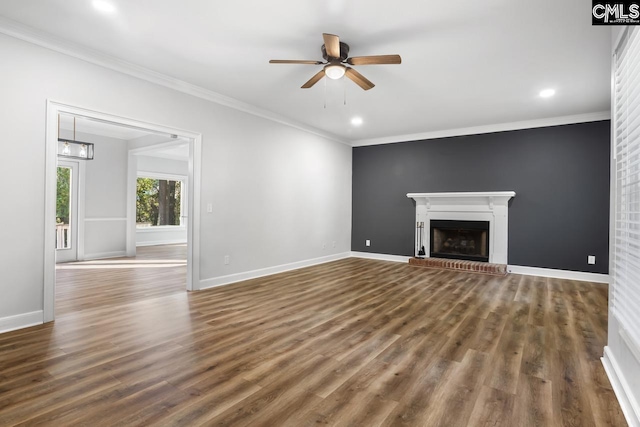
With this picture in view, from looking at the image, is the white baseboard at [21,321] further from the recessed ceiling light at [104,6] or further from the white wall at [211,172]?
the recessed ceiling light at [104,6]

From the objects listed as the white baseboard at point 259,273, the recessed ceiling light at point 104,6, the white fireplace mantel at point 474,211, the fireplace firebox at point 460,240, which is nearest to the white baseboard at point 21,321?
the white baseboard at point 259,273

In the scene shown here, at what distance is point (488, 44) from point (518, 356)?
2726 mm

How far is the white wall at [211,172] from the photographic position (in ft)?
9.62

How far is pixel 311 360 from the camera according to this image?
7.87 feet

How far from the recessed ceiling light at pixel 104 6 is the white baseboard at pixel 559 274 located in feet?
21.2

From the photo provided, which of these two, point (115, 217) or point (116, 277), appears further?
point (115, 217)

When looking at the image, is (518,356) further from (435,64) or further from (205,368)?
(435,64)

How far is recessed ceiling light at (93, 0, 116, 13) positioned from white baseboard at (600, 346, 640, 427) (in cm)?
421

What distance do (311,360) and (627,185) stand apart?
2.29 metres

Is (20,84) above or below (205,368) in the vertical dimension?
above

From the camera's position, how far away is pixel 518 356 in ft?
8.16

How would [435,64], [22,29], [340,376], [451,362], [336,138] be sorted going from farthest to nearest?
[336,138], [435,64], [22,29], [451,362], [340,376]

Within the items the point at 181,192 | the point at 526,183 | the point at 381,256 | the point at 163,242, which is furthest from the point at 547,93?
the point at 163,242

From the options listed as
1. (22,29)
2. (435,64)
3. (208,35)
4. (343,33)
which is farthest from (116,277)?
(435,64)
